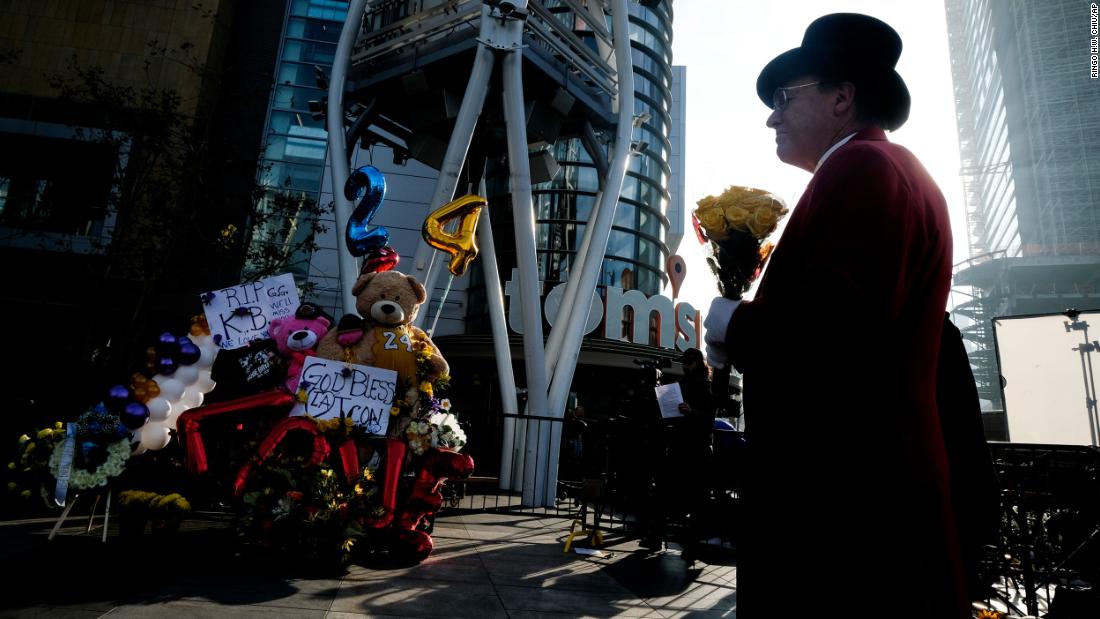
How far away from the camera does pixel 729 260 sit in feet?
6.61

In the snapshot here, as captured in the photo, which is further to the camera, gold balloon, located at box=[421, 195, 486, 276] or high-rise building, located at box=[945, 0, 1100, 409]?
high-rise building, located at box=[945, 0, 1100, 409]

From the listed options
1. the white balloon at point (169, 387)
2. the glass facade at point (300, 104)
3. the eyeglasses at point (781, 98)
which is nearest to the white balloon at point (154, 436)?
the white balloon at point (169, 387)

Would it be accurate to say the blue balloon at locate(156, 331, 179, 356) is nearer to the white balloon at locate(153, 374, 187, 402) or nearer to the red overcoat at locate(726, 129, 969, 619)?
the white balloon at locate(153, 374, 187, 402)

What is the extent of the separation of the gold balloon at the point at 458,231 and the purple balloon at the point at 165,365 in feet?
12.1

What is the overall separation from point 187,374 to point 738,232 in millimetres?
5666

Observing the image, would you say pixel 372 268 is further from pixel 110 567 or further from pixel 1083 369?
pixel 1083 369

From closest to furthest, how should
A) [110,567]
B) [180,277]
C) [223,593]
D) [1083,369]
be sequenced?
1. [223,593]
2. [110,567]
3. [1083,369]
4. [180,277]

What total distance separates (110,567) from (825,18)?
217 inches

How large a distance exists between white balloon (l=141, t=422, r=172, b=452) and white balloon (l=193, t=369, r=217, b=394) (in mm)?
479

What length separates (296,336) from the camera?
19.6 ft

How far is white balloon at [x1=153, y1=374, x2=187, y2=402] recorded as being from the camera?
18.4ft

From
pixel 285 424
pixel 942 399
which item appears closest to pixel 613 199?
pixel 285 424

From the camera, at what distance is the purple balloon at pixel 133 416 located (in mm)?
5223

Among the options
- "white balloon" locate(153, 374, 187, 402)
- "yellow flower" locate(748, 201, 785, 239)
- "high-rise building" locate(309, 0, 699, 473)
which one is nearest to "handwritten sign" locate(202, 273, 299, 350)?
"white balloon" locate(153, 374, 187, 402)
